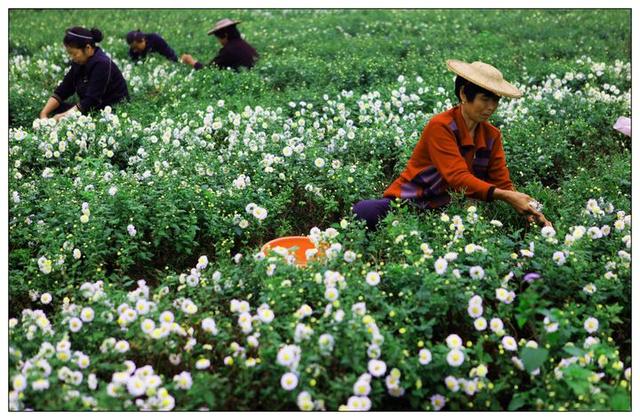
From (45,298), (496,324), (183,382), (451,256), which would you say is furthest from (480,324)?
(45,298)

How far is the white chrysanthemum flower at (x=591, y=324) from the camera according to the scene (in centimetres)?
299

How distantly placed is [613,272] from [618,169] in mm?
1614

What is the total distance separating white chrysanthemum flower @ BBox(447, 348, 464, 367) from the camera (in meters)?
A: 2.76

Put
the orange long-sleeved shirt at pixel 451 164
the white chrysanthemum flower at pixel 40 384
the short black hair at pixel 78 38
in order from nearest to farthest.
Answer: the white chrysanthemum flower at pixel 40 384 < the orange long-sleeved shirt at pixel 451 164 < the short black hair at pixel 78 38

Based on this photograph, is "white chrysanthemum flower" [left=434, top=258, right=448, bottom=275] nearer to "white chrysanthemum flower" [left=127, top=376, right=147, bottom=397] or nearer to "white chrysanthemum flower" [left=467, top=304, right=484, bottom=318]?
"white chrysanthemum flower" [left=467, top=304, right=484, bottom=318]

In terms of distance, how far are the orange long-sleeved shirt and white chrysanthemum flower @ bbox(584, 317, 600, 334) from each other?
1.07 meters

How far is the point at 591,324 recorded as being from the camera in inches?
118

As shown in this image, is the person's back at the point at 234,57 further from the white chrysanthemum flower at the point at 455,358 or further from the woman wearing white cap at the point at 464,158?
the white chrysanthemum flower at the point at 455,358

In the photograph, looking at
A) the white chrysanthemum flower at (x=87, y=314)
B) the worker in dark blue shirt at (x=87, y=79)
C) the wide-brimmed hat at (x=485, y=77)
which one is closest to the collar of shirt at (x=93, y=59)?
A: the worker in dark blue shirt at (x=87, y=79)

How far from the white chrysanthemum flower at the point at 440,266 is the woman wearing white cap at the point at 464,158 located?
2.71 ft

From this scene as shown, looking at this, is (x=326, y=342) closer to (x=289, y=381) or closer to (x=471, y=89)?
(x=289, y=381)

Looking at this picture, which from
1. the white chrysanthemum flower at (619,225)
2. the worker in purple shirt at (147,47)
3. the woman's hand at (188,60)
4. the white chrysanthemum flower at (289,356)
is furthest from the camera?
the worker in purple shirt at (147,47)

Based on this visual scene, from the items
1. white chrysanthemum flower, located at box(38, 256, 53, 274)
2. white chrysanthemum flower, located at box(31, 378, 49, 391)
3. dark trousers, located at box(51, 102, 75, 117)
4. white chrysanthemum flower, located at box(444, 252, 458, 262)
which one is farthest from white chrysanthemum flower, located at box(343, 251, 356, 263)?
dark trousers, located at box(51, 102, 75, 117)
